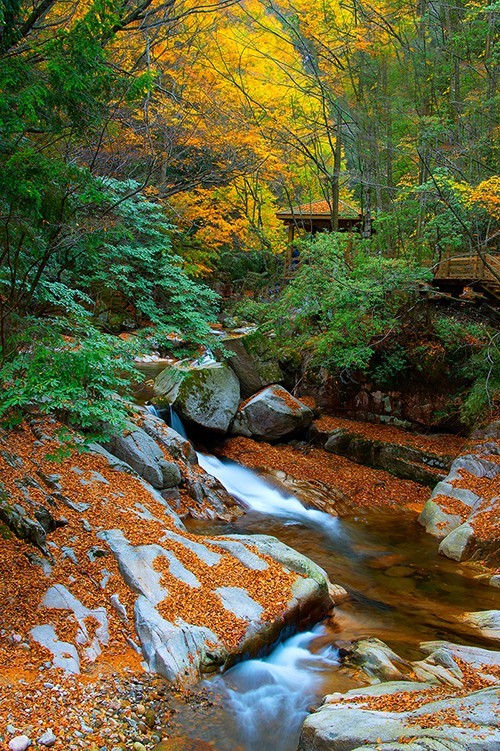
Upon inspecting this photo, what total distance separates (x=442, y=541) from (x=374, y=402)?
546 cm

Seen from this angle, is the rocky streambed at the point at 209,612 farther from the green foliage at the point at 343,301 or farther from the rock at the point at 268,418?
the green foliage at the point at 343,301

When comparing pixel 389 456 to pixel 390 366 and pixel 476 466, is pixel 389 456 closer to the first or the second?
pixel 476 466

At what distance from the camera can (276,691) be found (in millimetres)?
5109

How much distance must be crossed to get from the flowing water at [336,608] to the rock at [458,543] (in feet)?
0.56

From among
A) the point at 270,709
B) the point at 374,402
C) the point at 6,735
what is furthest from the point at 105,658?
the point at 374,402

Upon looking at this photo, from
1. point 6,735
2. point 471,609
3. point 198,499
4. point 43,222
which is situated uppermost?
point 43,222

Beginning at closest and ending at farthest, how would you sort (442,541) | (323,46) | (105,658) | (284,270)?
(105,658) < (442,541) < (323,46) < (284,270)

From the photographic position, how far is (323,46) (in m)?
16.2

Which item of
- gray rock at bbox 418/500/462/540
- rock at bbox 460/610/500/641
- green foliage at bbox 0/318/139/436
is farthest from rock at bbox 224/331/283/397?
green foliage at bbox 0/318/139/436

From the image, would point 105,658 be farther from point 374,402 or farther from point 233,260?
point 233,260

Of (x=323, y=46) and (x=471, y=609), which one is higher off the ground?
(x=323, y=46)

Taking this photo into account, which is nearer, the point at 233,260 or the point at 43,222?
the point at 43,222

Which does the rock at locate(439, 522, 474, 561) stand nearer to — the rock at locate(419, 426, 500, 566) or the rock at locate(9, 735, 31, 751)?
the rock at locate(419, 426, 500, 566)

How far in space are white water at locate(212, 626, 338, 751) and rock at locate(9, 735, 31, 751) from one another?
1782 mm
